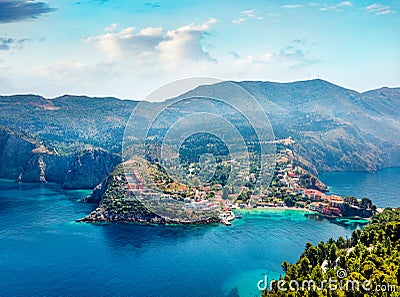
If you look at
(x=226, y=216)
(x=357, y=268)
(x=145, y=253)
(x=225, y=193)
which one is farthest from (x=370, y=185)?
(x=357, y=268)

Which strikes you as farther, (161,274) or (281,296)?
(161,274)

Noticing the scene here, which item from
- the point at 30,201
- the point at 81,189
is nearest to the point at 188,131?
the point at 30,201

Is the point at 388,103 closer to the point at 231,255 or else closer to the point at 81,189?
the point at 81,189

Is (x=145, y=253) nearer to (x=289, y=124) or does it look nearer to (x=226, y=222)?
(x=226, y=222)

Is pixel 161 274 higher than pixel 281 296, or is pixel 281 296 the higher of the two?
pixel 281 296

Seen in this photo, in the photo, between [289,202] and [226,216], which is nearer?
[226,216]

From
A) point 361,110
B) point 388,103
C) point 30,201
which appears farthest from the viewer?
point 388,103

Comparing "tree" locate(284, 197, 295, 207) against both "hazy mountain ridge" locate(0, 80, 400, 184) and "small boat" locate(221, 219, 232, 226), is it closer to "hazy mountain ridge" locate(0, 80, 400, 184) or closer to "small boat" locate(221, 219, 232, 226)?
"small boat" locate(221, 219, 232, 226)

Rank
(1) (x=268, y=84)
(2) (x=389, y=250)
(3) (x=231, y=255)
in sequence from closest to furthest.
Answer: (2) (x=389, y=250), (3) (x=231, y=255), (1) (x=268, y=84)
